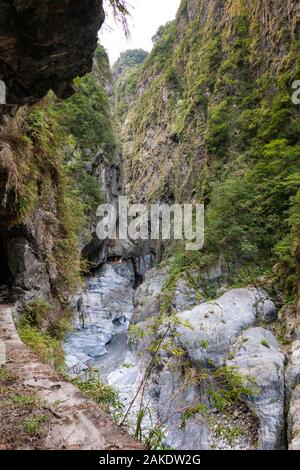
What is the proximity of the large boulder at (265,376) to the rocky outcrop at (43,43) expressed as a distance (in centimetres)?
587

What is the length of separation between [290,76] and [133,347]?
1405cm

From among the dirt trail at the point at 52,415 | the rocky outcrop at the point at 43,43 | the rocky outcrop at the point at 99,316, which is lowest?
the rocky outcrop at the point at 99,316

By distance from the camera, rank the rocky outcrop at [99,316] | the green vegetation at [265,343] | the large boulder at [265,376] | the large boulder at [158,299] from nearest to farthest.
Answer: the large boulder at [265,376] → the green vegetation at [265,343] → the large boulder at [158,299] → the rocky outcrop at [99,316]

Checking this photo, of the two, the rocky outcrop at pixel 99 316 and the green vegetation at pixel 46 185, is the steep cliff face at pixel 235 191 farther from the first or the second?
the green vegetation at pixel 46 185

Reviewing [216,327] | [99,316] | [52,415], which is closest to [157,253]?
[99,316]

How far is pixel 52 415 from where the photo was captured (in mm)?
3121

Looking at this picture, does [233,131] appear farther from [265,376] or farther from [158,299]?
[265,376]

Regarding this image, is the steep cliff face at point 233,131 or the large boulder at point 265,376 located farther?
the steep cliff face at point 233,131

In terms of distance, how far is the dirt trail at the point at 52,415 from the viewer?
8.94 feet


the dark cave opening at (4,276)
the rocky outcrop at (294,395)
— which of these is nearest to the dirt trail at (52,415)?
the dark cave opening at (4,276)

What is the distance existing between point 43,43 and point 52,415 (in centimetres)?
454
